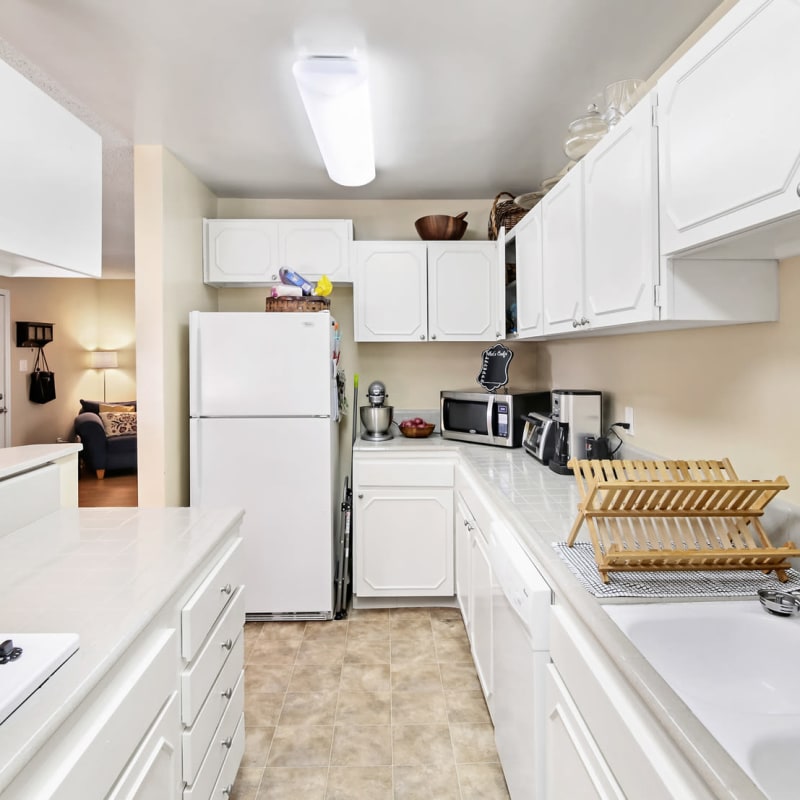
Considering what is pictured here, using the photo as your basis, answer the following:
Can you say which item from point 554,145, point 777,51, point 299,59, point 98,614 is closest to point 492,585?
point 98,614

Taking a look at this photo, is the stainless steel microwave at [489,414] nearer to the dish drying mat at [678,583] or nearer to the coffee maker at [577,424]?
the coffee maker at [577,424]

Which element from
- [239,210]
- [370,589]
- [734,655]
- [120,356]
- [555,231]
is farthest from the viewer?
[120,356]

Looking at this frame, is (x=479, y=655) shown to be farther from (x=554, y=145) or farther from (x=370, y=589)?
(x=554, y=145)

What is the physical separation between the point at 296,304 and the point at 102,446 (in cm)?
450

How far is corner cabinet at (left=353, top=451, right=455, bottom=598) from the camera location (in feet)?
9.17

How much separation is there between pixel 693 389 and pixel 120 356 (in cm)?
739

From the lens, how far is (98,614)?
0.98 meters

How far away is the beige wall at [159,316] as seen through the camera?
8.29ft

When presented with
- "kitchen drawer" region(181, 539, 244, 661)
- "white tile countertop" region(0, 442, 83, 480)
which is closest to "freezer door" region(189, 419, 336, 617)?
"white tile countertop" region(0, 442, 83, 480)

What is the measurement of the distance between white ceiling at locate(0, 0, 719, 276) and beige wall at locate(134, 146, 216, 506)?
18 centimetres

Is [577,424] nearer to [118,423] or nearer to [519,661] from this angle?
[519,661]

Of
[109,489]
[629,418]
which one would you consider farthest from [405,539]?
[109,489]

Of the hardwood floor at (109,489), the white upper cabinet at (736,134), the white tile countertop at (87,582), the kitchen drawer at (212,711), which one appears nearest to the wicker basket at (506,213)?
the white upper cabinet at (736,134)

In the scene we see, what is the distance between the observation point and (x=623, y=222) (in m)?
1.41
